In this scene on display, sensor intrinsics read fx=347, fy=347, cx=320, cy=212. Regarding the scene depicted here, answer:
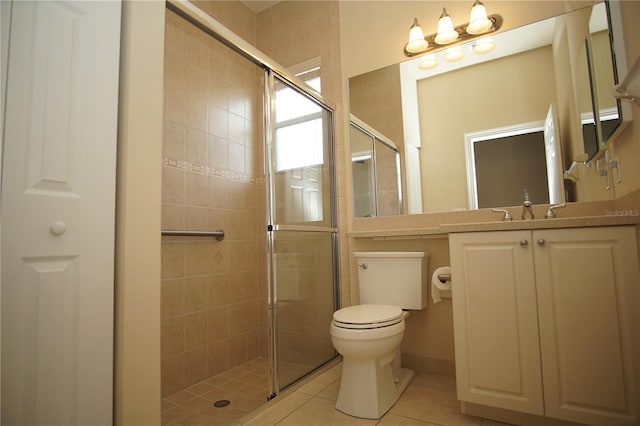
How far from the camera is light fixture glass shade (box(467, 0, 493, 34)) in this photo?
6.87ft

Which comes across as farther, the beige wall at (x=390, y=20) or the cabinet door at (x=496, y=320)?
the beige wall at (x=390, y=20)

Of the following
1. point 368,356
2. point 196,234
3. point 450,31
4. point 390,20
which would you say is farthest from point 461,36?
point 196,234

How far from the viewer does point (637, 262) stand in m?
1.28

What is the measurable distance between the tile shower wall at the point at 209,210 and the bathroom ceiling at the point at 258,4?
0.57 meters

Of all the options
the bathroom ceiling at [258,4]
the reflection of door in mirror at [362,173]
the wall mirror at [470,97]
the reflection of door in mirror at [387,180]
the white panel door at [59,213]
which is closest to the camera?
the white panel door at [59,213]

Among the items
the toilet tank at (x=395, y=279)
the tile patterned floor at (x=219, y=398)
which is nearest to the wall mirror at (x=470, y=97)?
the toilet tank at (x=395, y=279)

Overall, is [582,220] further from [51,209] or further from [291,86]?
[51,209]

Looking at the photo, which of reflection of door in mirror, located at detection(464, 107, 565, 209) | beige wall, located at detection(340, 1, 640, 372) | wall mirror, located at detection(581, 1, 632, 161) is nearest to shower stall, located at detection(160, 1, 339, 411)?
beige wall, located at detection(340, 1, 640, 372)

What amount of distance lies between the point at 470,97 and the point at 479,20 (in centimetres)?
45

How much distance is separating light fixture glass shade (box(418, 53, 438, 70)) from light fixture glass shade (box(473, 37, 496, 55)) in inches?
9.5

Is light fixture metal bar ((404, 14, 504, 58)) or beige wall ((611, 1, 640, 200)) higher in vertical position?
light fixture metal bar ((404, 14, 504, 58))

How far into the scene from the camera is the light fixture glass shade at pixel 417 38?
7.43 ft

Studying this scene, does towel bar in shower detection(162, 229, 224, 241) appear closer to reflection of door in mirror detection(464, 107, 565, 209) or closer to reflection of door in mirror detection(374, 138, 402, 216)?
reflection of door in mirror detection(374, 138, 402, 216)

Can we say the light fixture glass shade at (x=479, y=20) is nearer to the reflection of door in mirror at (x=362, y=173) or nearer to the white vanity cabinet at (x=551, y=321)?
the reflection of door in mirror at (x=362, y=173)
